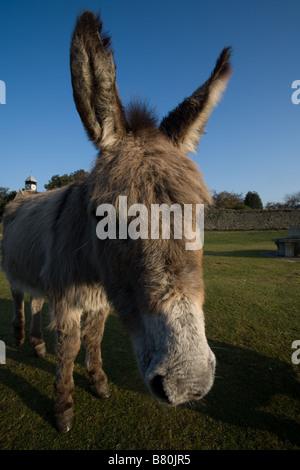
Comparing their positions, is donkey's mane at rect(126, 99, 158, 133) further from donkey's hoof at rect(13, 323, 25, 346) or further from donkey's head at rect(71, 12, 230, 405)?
donkey's hoof at rect(13, 323, 25, 346)

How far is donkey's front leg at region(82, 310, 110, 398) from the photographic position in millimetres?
3221

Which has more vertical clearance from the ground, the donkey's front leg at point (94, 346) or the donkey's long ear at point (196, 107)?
the donkey's long ear at point (196, 107)

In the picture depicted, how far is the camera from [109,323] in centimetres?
557

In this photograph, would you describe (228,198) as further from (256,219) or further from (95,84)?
(95,84)

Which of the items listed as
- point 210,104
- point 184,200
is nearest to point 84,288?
point 184,200

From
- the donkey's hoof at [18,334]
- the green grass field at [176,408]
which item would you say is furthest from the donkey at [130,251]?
the donkey's hoof at [18,334]

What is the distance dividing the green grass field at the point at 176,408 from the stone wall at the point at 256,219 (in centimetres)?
3427

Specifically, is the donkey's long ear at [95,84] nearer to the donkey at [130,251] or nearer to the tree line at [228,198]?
the donkey at [130,251]

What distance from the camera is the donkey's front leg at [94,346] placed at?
3221 millimetres

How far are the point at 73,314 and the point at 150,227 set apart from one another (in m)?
1.83

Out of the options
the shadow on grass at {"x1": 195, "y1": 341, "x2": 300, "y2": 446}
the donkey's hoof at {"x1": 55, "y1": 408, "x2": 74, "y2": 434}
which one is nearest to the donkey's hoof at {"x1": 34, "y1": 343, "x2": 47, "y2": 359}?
the donkey's hoof at {"x1": 55, "y1": 408, "x2": 74, "y2": 434}

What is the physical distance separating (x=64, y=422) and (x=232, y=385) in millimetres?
2153

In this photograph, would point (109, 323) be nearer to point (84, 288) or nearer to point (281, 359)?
point (84, 288)
